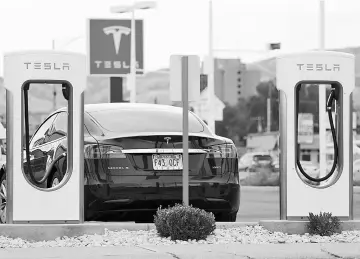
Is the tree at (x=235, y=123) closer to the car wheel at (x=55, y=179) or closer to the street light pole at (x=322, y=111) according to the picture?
the street light pole at (x=322, y=111)

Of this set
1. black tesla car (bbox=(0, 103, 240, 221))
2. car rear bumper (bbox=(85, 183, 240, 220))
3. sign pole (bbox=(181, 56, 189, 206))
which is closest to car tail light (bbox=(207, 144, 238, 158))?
black tesla car (bbox=(0, 103, 240, 221))

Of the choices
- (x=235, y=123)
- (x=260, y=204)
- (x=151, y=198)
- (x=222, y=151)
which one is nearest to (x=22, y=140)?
(x=151, y=198)

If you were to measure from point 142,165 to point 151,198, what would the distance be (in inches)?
15.7

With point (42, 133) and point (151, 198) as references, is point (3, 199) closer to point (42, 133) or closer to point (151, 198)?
point (42, 133)

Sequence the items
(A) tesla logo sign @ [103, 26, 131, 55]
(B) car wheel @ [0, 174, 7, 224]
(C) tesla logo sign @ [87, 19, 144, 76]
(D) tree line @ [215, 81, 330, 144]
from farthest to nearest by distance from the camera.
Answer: (D) tree line @ [215, 81, 330, 144]
(A) tesla logo sign @ [103, 26, 131, 55]
(C) tesla logo sign @ [87, 19, 144, 76]
(B) car wheel @ [0, 174, 7, 224]

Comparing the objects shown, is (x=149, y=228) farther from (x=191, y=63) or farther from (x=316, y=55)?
(x=316, y=55)

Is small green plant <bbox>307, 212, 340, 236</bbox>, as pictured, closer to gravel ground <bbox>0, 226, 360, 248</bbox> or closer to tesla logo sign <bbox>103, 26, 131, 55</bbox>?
gravel ground <bbox>0, 226, 360, 248</bbox>

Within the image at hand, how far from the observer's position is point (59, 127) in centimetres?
1232

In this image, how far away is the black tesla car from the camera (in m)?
11.5

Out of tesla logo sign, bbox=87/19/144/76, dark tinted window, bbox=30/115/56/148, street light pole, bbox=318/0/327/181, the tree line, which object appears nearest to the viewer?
dark tinted window, bbox=30/115/56/148

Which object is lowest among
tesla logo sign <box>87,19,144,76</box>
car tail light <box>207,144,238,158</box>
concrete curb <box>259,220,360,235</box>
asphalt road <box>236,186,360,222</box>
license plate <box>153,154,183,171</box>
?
asphalt road <box>236,186,360,222</box>

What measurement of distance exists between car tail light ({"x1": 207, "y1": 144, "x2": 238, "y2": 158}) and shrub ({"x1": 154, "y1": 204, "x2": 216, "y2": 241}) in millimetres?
1423

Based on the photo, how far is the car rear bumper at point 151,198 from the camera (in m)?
11.4

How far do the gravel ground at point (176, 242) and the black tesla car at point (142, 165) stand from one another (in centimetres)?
75
